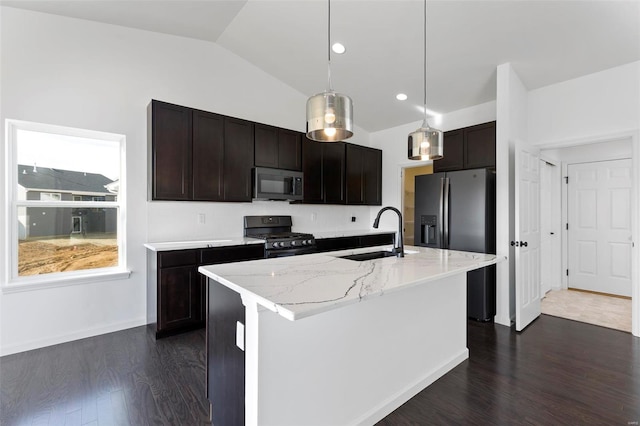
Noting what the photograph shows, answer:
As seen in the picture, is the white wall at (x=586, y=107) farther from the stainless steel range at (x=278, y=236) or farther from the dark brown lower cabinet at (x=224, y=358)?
the dark brown lower cabinet at (x=224, y=358)

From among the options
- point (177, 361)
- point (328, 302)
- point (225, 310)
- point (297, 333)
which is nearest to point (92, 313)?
point (177, 361)

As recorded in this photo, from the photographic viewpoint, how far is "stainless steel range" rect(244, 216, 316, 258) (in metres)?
3.67

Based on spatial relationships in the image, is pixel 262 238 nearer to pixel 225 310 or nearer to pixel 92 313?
pixel 92 313

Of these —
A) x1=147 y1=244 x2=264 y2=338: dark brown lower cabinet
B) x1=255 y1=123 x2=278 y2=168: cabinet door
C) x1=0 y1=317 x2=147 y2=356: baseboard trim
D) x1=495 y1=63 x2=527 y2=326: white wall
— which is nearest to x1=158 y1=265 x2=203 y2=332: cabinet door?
x1=147 y1=244 x2=264 y2=338: dark brown lower cabinet

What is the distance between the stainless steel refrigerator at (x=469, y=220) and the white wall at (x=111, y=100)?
7.42 ft

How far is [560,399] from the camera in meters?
2.02

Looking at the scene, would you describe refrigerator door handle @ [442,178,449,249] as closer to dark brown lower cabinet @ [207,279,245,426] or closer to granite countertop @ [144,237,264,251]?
granite countertop @ [144,237,264,251]

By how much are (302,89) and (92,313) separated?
12.6 feet

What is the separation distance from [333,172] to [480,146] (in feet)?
6.64

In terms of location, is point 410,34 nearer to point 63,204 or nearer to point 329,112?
point 329,112

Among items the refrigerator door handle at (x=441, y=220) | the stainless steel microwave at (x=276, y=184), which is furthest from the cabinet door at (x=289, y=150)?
the refrigerator door handle at (x=441, y=220)

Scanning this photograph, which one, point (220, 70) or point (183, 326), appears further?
point (220, 70)

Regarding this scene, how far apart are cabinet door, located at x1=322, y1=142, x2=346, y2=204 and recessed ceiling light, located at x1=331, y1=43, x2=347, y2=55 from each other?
133cm

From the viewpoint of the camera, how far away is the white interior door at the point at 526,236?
323cm
